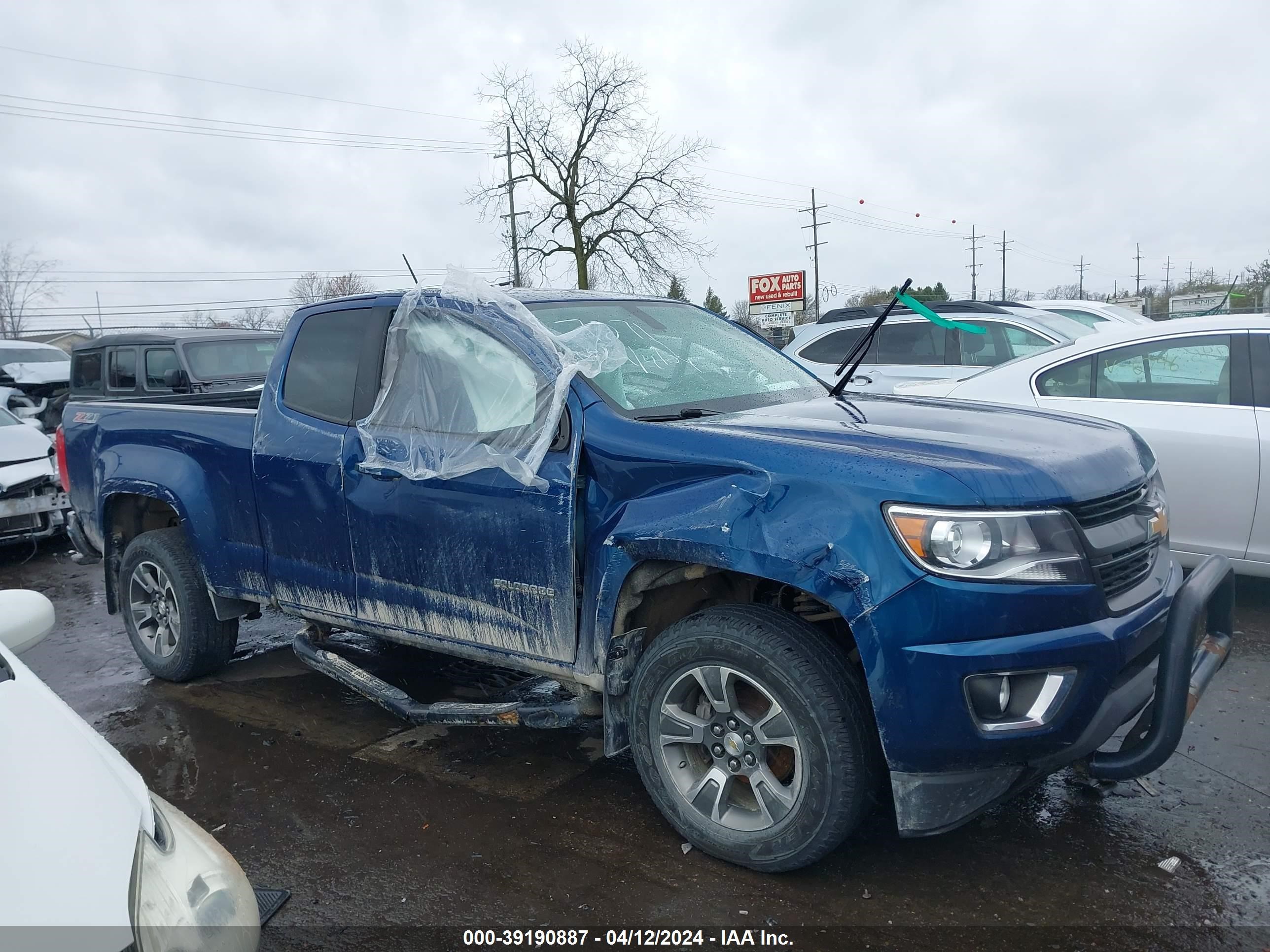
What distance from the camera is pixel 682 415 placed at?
3355 mm

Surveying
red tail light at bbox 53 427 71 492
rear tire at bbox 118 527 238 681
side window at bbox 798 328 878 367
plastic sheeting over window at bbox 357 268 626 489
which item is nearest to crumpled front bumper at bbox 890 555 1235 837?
plastic sheeting over window at bbox 357 268 626 489

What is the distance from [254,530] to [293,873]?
1772 mm

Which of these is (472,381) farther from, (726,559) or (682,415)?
(726,559)

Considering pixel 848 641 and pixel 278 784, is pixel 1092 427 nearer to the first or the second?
pixel 848 641

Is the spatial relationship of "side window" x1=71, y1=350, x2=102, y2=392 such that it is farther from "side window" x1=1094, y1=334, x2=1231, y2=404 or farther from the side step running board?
"side window" x1=1094, y1=334, x2=1231, y2=404

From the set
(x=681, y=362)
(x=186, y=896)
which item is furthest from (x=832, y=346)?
(x=186, y=896)

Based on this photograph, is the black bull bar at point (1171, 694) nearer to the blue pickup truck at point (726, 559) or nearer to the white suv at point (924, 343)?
the blue pickup truck at point (726, 559)

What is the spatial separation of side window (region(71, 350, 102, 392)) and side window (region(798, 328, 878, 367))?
8.34 metres

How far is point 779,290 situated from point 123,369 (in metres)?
24.9

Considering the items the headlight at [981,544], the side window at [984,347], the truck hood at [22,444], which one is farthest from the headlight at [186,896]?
the side window at [984,347]

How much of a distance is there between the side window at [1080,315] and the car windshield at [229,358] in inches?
408

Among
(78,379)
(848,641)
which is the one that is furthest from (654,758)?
(78,379)

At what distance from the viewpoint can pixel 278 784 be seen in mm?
3875

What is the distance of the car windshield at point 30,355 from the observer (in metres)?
17.3
